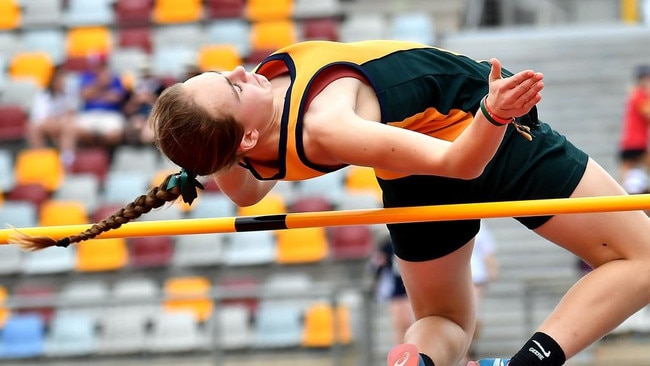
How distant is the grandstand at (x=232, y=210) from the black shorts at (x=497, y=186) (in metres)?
3.16

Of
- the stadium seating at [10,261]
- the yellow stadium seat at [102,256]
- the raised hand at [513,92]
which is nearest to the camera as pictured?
the raised hand at [513,92]

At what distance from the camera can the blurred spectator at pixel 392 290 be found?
270 inches

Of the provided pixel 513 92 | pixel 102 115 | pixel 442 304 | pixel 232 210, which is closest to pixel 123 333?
pixel 232 210

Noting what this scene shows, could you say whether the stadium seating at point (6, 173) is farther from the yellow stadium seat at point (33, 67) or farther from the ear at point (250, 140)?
the ear at point (250, 140)

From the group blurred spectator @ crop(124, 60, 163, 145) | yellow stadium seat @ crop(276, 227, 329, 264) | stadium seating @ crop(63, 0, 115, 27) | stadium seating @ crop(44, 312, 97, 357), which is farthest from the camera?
stadium seating @ crop(63, 0, 115, 27)

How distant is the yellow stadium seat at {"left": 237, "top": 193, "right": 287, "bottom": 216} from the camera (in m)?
8.23

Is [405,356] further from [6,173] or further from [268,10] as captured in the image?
[268,10]

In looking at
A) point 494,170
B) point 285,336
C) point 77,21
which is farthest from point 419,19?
point 494,170

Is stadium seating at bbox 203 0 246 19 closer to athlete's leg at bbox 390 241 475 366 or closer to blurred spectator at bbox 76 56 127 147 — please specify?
blurred spectator at bbox 76 56 127 147

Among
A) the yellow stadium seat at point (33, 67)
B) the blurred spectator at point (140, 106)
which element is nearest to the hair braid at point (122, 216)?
the blurred spectator at point (140, 106)

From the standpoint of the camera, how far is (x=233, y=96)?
9.95 feet

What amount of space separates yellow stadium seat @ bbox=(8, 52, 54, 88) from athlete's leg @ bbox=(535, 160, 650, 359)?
25.5 feet

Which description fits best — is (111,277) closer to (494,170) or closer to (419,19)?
(419,19)

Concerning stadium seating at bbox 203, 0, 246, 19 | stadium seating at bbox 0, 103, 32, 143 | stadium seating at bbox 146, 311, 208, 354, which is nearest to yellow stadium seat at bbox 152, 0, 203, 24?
stadium seating at bbox 203, 0, 246, 19
